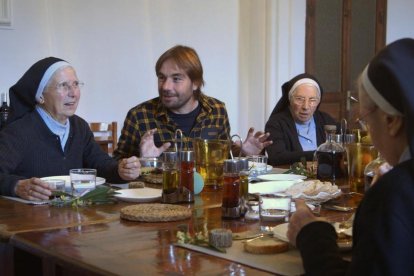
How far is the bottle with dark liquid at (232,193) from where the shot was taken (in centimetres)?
178

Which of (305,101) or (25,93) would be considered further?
(305,101)

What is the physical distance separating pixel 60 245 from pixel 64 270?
0.19 ft

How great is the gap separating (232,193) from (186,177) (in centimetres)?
29

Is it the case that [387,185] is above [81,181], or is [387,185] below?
above

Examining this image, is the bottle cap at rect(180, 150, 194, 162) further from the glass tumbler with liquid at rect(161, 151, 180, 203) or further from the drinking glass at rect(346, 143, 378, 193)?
the drinking glass at rect(346, 143, 378, 193)

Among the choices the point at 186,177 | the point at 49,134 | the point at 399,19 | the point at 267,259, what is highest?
the point at 399,19

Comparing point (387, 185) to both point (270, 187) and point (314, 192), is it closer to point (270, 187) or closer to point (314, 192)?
point (314, 192)

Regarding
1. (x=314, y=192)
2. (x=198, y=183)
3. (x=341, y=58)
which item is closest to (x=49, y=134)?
(x=198, y=183)

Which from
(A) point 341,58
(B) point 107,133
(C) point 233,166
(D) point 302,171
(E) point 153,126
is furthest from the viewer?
(A) point 341,58

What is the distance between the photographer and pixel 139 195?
211 cm

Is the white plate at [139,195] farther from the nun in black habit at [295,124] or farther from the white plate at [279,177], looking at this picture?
the nun in black habit at [295,124]

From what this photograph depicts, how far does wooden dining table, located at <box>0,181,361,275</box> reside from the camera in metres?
1.30

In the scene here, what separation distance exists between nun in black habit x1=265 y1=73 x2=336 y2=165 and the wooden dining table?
156cm

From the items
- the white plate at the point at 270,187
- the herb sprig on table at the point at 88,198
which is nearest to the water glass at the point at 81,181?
the herb sprig on table at the point at 88,198
